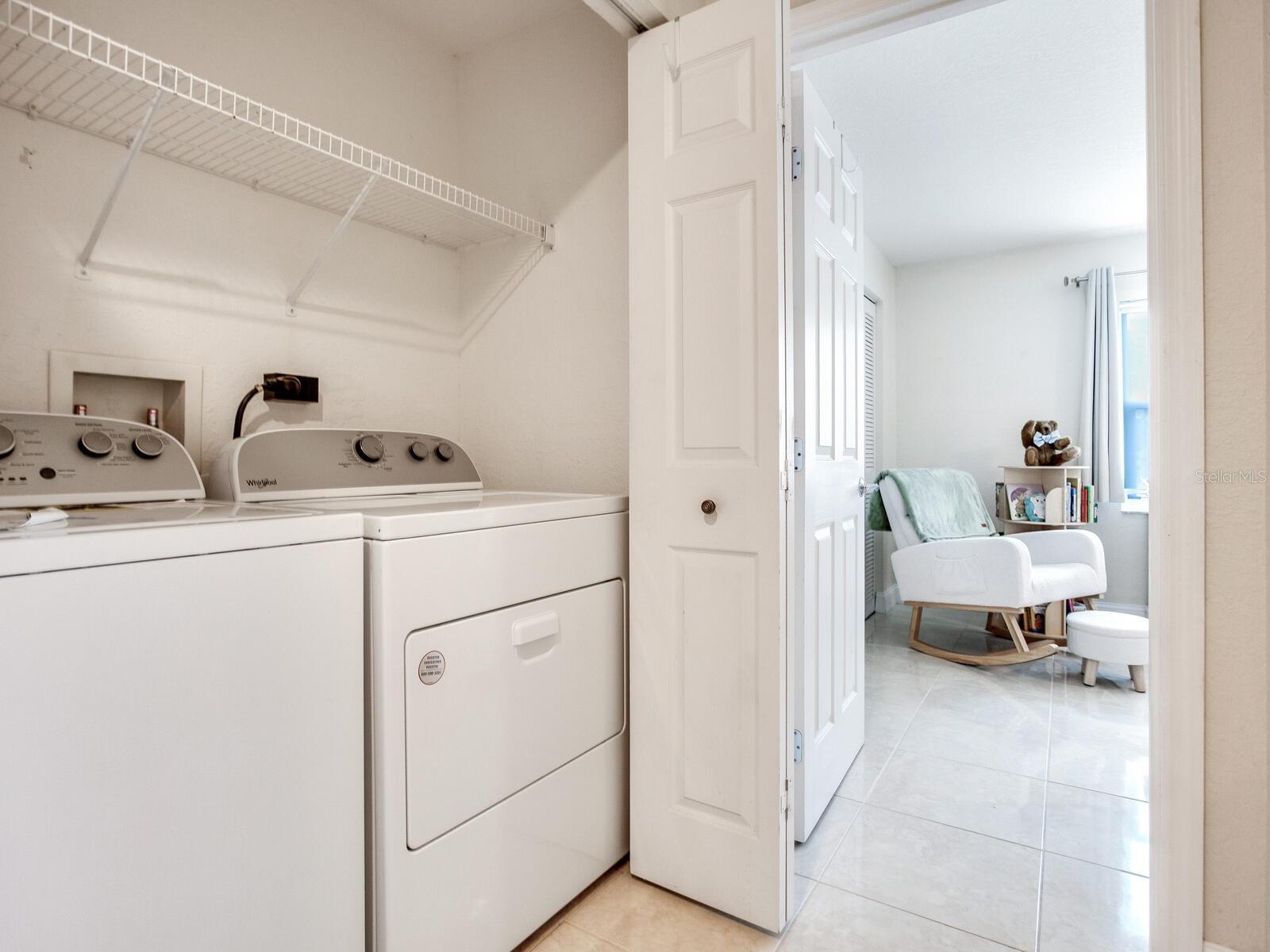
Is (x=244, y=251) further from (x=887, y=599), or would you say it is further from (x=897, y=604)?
(x=897, y=604)

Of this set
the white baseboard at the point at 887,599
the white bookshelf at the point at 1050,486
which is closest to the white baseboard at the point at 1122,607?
the white bookshelf at the point at 1050,486


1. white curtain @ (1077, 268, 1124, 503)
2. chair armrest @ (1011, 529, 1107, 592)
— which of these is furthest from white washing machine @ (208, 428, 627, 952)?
white curtain @ (1077, 268, 1124, 503)

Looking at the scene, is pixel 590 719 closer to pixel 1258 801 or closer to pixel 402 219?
pixel 1258 801

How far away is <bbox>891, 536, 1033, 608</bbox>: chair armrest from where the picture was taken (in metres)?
3.23

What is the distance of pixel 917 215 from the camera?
3.98 m

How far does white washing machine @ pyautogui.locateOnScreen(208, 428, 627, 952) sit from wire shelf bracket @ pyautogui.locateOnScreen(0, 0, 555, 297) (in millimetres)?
617

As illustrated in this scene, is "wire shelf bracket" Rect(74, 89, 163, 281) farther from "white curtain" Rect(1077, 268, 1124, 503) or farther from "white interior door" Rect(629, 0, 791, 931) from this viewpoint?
"white curtain" Rect(1077, 268, 1124, 503)

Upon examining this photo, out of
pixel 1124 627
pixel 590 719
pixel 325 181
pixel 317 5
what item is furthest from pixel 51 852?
pixel 1124 627

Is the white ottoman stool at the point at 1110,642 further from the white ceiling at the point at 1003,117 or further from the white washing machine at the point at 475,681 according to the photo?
the white washing machine at the point at 475,681

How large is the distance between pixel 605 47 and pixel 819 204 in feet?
2.47

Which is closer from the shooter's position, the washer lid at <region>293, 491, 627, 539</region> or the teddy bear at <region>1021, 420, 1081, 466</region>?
the washer lid at <region>293, 491, 627, 539</region>

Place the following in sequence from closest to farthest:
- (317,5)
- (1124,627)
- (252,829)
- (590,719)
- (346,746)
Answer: (252,829), (346,746), (590,719), (317,5), (1124,627)

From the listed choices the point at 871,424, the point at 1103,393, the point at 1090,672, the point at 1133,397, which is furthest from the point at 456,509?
the point at 1133,397
